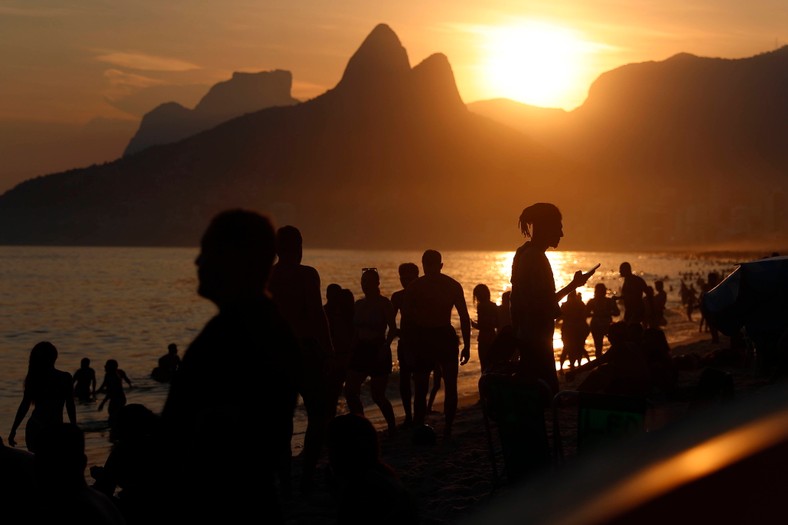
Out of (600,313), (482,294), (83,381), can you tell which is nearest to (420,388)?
(482,294)

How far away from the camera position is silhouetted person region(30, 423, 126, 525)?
361cm

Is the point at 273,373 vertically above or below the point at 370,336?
above

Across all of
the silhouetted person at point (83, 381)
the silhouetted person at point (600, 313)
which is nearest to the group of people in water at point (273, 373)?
the silhouetted person at point (600, 313)

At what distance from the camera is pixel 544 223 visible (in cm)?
657

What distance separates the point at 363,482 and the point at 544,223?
324 centimetres

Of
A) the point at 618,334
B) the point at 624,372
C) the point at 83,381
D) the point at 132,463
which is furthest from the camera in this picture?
the point at 83,381

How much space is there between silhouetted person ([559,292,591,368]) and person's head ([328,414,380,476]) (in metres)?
12.8

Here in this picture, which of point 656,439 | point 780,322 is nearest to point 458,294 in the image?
point 780,322

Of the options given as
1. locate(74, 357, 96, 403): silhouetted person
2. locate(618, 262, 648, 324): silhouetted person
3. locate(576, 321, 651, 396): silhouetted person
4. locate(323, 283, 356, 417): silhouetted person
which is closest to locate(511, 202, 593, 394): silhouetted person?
locate(576, 321, 651, 396): silhouetted person

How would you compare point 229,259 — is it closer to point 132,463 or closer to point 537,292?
point 132,463

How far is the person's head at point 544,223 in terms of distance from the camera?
6.58m

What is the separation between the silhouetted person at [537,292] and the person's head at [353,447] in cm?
290

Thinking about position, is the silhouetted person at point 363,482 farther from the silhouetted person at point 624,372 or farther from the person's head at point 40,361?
the person's head at point 40,361

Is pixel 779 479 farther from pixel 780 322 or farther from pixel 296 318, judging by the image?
pixel 780 322
